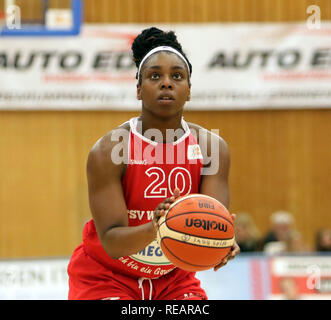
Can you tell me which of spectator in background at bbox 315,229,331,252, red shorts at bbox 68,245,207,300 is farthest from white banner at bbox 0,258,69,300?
red shorts at bbox 68,245,207,300

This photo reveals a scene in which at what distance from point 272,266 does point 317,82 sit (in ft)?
12.9

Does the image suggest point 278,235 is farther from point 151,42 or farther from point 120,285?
point 151,42

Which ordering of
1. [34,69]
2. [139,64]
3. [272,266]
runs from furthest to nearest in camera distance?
[34,69]
[272,266]
[139,64]

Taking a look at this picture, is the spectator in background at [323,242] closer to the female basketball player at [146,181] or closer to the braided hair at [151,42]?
the female basketball player at [146,181]

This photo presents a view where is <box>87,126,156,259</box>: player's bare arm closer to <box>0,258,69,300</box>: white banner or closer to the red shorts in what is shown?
the red shorts

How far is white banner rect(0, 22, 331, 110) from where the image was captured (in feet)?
36.7

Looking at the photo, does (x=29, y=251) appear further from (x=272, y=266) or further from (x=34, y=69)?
(x=272, y=266)

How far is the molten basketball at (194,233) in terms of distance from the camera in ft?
11.1

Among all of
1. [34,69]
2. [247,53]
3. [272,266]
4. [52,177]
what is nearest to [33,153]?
[52,177]

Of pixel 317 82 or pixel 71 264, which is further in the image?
pixel 317 82

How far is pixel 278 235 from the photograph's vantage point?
10.4 metres

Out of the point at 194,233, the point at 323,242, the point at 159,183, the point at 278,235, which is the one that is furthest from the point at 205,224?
the point at 323,242

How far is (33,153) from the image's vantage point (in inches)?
456
